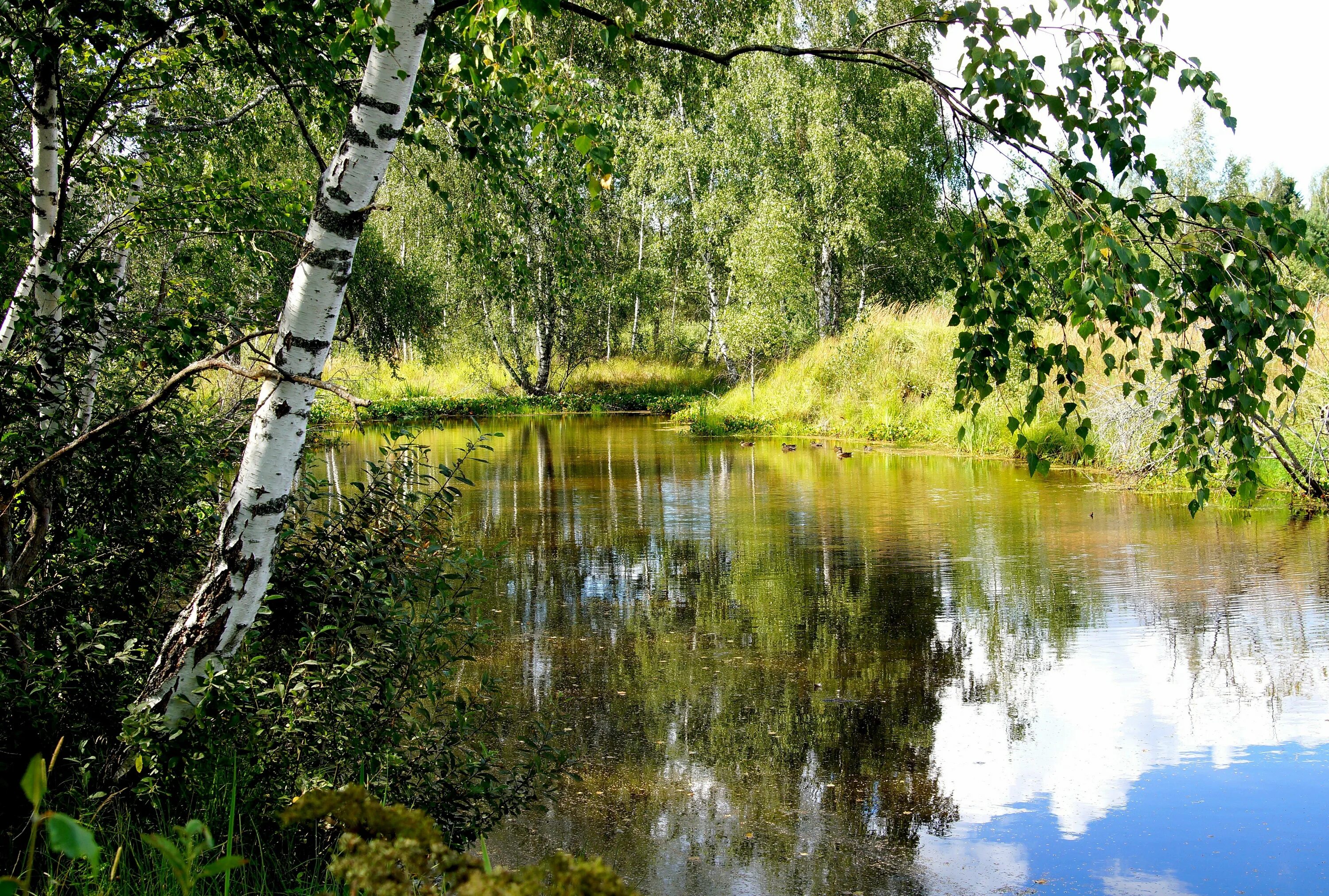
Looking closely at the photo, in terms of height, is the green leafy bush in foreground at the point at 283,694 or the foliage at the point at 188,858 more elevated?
the foliage at the point at 188,858

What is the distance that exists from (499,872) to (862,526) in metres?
10.3

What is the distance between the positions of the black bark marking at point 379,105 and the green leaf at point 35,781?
2.39 m

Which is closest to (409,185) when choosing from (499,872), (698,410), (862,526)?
(698,410)

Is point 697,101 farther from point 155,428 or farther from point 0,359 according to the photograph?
point 0,359

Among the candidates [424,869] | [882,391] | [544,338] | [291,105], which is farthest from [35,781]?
[544,338]

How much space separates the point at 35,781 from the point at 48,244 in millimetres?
3592

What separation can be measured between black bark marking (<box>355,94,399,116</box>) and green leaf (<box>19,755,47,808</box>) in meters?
2.39

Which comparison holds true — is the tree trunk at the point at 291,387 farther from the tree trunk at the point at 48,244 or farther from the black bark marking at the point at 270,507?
the tree trunk at the point at 48,244

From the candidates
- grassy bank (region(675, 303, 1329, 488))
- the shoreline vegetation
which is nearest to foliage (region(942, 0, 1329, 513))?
the shoreline vegetation

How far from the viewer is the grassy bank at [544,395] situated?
31.5 meters

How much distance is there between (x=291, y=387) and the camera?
9.72ft

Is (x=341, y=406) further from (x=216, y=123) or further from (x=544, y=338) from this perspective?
(x=544, y=338)

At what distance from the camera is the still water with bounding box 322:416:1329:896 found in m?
4.05

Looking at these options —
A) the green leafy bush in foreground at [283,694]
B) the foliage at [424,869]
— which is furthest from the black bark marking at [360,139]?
the foliage at [424,869]
